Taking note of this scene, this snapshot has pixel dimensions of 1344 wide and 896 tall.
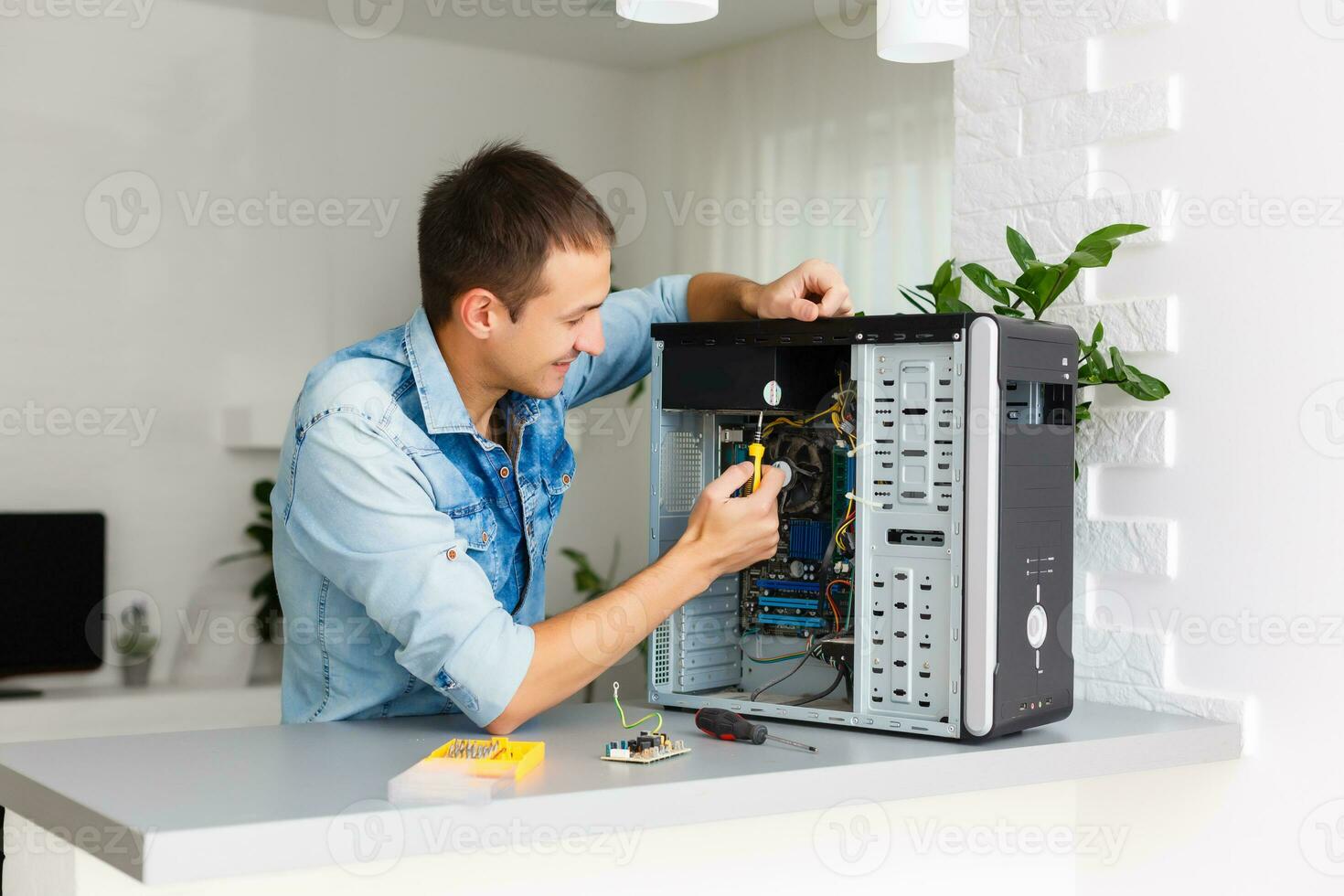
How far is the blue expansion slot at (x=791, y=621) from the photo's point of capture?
5.25 feet

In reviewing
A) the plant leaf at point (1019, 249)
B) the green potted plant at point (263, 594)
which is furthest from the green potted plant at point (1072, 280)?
the green potted plant at point (263, 594)

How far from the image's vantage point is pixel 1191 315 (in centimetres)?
173

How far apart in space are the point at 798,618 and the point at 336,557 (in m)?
0.57

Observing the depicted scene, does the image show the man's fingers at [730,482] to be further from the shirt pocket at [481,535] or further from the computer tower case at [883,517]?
the shirt pocket at [481,535]

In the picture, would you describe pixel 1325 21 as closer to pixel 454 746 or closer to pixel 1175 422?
pixel 1175 422

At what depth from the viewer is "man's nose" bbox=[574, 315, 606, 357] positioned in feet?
5.05

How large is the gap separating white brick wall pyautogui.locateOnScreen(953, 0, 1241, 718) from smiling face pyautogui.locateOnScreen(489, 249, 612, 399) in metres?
0.73

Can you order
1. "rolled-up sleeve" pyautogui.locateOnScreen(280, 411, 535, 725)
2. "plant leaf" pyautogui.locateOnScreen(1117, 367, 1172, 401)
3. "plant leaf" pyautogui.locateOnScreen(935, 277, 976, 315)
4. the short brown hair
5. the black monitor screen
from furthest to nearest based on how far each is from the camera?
the black monitor screen < "plant leaf" pyautogui.locateOnScreen(935, 277, 976, 315) < "plant leaf" pyautogui.locateOnScreen(1117, 367, 1172, 401) < the short brown hair < "rolled-up sleeve" pyautogui.locateOnScreen(280, 411, 535, 725)

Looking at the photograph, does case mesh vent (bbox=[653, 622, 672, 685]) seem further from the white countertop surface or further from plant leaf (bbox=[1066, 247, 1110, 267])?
plant leaf (bbox=[1066, 247, 1110, 267])

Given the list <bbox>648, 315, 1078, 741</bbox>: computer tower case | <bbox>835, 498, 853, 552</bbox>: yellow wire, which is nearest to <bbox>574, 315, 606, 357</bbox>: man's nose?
<bbox>648, 315, 1078, 741</bbox>: computer tower case

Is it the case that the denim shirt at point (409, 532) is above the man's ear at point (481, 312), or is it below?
below

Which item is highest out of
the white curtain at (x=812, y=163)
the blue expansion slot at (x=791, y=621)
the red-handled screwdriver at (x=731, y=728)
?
the white curtain at (x=812, y=163)

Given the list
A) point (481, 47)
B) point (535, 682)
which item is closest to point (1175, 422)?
point (535, 682)

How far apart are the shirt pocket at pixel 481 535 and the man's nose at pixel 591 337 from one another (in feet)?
0.76
